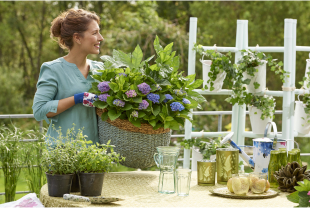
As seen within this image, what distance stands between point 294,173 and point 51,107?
110 cm

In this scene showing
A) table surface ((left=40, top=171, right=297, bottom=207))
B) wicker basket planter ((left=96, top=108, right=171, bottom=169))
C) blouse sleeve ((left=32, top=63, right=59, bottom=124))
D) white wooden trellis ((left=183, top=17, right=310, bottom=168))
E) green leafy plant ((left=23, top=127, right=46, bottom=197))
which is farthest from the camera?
green leafy plant ((left=23, top=127, right=46, bottom=197))

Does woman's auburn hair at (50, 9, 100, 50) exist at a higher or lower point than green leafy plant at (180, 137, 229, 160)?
higher

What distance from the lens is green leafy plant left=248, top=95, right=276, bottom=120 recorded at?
254 centimetres

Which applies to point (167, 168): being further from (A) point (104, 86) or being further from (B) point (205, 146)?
(B) point (205, 146)

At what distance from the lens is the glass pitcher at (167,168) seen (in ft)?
4.72

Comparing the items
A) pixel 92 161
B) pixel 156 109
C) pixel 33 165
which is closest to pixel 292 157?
pixel 156 109

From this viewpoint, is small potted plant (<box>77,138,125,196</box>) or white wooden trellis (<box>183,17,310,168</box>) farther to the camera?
white wooden trellis (<box>183,17,310,168</box>)

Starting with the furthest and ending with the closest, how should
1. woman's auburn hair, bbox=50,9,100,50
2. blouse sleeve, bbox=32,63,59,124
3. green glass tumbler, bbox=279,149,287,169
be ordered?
1. woman's auburn hair, bbox=50,9,100,50
2. blouse sleeve, bbox=32,63,59,124
3. green glass tumbler, bbox=279,149,287,169

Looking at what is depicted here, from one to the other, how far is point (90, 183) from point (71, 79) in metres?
0.69

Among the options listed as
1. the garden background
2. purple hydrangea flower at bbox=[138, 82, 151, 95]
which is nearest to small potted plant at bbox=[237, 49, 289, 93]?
purple hydrangea flower at bbox=[138, 82, 151, 95]

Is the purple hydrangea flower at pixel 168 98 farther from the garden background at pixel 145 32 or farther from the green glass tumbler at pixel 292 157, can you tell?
the garden background at pixel 145 32

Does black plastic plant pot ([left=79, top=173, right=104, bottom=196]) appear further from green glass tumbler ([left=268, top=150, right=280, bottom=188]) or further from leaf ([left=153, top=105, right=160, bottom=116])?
green glass tumbler ([left=268, top=150, right=280, bottom=188])

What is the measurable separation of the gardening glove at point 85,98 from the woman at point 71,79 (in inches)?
1.4

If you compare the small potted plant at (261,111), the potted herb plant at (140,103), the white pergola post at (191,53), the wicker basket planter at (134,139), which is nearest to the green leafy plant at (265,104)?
the small potted plant at (261,111)
